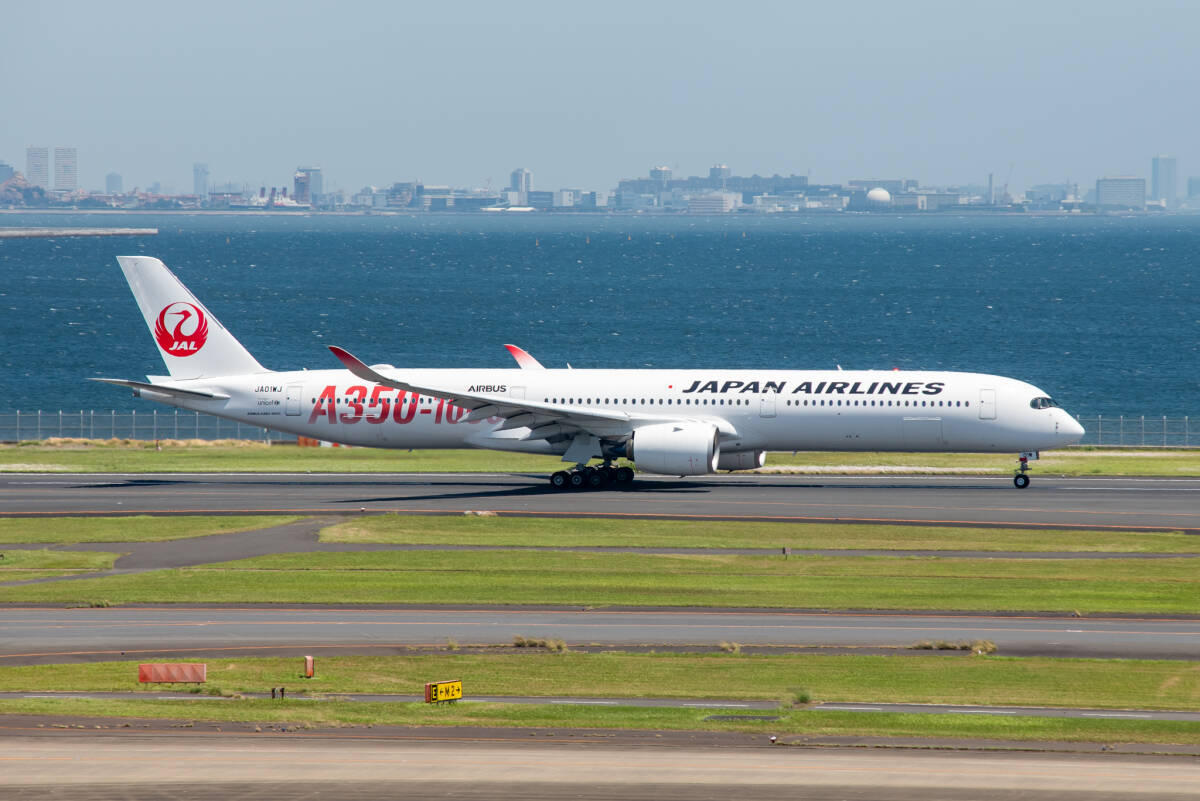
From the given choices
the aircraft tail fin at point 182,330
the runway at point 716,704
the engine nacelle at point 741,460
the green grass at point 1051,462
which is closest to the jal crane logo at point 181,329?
the aircraft tail fin at point 182,330

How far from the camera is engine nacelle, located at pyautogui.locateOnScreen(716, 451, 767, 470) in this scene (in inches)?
2311

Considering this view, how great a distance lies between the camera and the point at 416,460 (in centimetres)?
6931

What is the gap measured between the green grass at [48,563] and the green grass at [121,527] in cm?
247

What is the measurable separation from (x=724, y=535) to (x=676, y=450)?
9173mm

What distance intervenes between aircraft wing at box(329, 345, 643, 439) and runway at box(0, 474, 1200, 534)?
2.55m

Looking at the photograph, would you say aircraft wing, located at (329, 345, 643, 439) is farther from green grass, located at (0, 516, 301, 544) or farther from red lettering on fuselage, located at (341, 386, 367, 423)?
green grass, located at (0, 516, 301, 544)

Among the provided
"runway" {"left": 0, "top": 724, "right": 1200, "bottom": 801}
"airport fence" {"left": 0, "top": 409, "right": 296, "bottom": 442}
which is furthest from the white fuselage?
"runway" {"left": 0, "top": 724, "right": 1200, "bottom": 801}

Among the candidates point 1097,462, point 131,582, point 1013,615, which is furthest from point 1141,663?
point 1097,462

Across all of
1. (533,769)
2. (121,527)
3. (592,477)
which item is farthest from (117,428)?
(533,769)

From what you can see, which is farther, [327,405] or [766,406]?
[327,405]

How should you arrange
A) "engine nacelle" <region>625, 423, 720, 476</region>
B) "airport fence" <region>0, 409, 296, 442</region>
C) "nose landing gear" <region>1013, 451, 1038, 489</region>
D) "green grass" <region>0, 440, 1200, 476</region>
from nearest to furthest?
"engine nacelle" <region>625, 423, 720, 476</region> < "nose landing gear" <region>1013, 451, 1038, 489</region> < "green grass" <region>0, 440, 1200, 476</region> < "airport fence" <region>0, 409, 296, 442</region>

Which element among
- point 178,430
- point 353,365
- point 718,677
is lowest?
point 178,430

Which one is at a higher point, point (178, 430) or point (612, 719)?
point (612, 719)

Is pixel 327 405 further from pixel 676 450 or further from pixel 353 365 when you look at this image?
pixel 676 450
